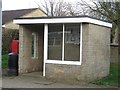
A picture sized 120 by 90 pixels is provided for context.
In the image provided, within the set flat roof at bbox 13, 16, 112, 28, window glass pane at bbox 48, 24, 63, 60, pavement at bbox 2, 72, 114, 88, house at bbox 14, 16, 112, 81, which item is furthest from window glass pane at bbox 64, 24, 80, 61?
pavement at bbox 2, 72, 114, 88

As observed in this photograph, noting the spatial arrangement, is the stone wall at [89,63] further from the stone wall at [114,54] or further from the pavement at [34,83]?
the stone wall at [114,54]

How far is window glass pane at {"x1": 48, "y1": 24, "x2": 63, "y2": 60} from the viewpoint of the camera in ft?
48.0

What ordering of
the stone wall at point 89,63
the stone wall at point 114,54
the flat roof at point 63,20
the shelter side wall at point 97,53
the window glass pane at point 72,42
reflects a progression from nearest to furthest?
the flat roof at point 63,20
the stone wall at point 89,63
the shelter side wall at point 97,53
the window glass pane at point 72,42
the stone wall at point 114,54

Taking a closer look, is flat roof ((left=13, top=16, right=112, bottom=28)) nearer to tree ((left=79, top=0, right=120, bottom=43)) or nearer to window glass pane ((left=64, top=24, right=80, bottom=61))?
window glass pane ((left=64, top=24, right=80, bottom=61))

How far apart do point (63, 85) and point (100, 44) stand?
337cm

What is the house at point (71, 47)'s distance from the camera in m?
13.8

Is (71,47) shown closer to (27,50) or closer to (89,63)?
(89,63)

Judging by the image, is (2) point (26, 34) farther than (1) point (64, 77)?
Yes

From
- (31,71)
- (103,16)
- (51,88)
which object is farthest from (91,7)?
(51,88)

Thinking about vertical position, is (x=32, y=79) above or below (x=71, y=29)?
below

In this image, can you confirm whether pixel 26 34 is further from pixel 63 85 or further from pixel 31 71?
pixel 63 85

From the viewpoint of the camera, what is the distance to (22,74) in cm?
1566

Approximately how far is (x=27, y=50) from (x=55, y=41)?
6.80 feet

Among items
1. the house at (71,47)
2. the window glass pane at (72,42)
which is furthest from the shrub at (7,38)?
the window glass pane at (72,42)
